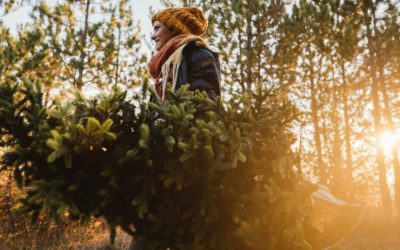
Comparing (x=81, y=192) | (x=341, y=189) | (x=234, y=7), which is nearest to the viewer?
(x=81, y=192)

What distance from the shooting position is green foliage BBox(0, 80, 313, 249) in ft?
4.57

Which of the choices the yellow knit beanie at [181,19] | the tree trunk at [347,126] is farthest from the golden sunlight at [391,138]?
the yellow knit beanie at [181,19]

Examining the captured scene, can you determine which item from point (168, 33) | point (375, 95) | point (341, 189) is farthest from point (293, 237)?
point (341, 189)

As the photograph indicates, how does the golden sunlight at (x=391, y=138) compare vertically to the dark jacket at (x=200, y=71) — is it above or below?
above

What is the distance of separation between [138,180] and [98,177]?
0.65 ft

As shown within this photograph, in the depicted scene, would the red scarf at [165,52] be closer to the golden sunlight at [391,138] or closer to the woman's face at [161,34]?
the woman's face at [161,34]

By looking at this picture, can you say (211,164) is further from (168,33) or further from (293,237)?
(168,33)

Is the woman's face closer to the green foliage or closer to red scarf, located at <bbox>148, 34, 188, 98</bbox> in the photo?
red scarf, located at <bbox>148, 34, 188, 98</bbox>

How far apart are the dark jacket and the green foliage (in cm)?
44

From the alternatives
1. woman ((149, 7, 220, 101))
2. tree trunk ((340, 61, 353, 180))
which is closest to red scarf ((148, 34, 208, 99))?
woman ((149, 7, 220, 101))

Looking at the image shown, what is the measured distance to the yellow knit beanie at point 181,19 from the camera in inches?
99.1

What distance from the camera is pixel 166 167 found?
57.0 inches

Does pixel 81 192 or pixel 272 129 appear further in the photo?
pixel 272 129

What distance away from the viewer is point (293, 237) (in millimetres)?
1565
